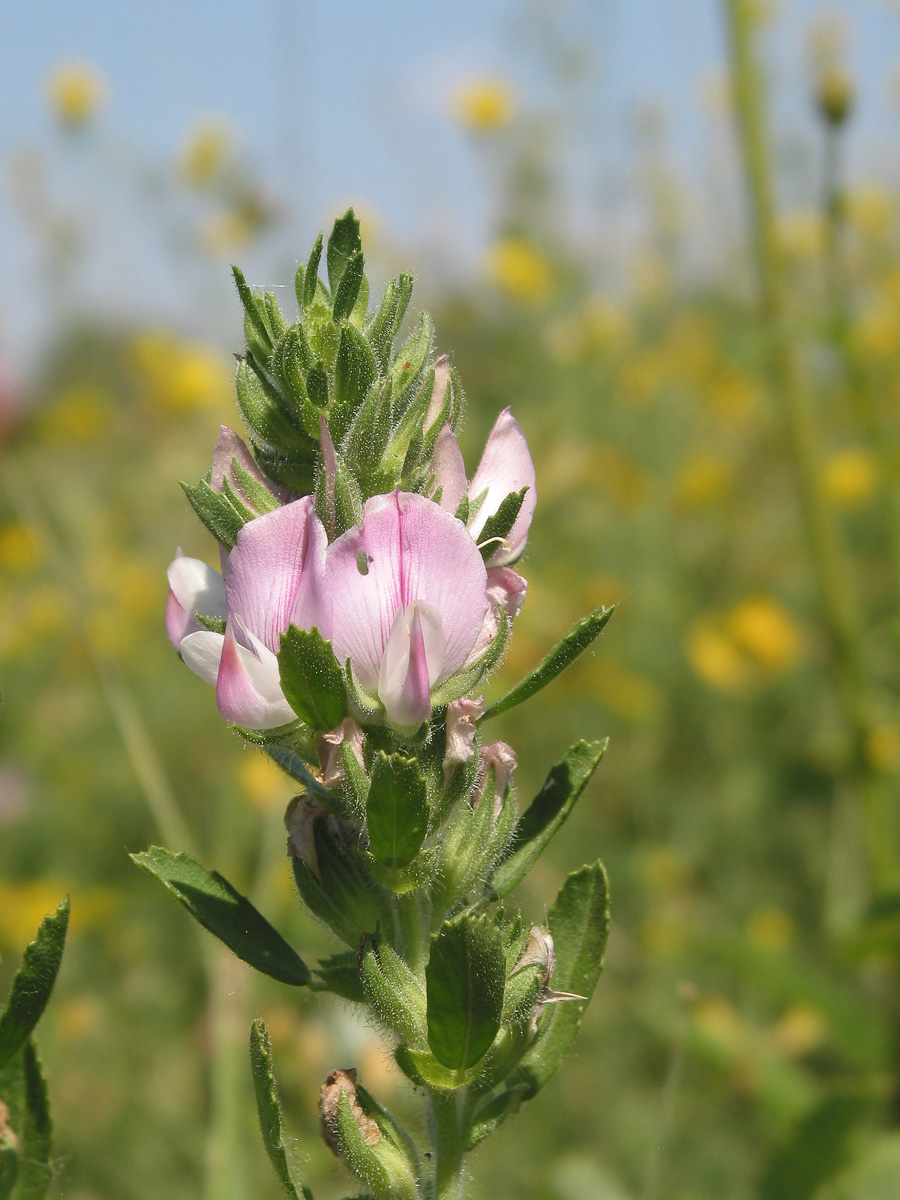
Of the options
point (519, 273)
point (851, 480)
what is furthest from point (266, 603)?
point (519, 273)

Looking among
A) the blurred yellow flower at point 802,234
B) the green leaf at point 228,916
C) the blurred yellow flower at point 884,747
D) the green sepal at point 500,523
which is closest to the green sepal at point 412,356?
the green sepal at point 500,523

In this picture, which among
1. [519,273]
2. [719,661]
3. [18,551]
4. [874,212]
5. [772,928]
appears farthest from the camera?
[874,212]

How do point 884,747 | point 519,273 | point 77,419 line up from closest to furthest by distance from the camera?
1. point 884,747
2. point 519,273
3. point 77,419

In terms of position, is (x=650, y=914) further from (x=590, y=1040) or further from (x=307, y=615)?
(x=307, y=615)

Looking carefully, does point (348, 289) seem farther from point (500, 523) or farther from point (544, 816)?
point (544, 816)

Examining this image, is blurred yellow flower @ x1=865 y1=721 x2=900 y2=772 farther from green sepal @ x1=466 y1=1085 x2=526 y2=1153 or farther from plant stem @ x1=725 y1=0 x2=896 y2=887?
green sepal @ x1=466 y1=1085 x2=526 y2=1153

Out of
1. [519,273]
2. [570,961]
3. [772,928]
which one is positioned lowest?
[570,961]

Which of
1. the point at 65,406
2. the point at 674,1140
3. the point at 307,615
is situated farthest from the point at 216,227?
the point at 307,615
